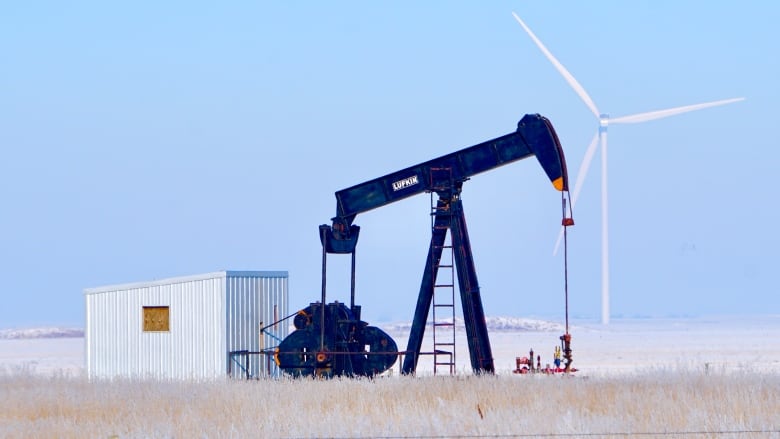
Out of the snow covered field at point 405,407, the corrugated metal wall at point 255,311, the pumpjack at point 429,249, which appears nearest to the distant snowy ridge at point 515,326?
the corrugated metal wall at point 255,311

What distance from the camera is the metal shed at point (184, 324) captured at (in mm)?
27578

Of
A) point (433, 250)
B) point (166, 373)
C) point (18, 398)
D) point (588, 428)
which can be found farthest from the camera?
point (166, 373)

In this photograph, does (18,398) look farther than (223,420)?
Yes

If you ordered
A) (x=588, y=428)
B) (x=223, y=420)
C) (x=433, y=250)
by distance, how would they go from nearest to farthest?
(x=588, y=428)
(x=223, y=420)
(x=433, y=250)

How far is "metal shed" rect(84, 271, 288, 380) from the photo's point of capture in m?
→ 27.6

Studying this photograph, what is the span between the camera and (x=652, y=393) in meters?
21.0

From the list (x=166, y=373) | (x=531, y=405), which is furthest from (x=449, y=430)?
(x=166, y=373)

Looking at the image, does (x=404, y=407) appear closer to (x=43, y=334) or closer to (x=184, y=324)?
(x=184, y=324)

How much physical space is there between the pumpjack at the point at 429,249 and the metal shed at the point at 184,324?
172cm

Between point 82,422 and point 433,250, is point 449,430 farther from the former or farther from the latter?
point 433,250

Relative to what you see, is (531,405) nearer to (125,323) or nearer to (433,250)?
(433,250)

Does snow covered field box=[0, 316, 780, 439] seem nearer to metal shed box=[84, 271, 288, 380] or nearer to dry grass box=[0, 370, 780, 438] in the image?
dry grass box=[0, 370, 780, 438]

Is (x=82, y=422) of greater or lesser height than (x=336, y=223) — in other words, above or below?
below

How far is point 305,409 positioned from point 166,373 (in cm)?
939
